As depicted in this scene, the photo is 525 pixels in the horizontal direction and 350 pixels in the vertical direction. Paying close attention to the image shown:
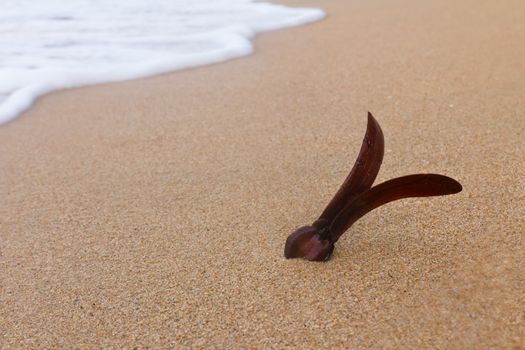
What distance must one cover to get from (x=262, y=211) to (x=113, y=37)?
209 cm

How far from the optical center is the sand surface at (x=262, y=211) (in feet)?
3.10

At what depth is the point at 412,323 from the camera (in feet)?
3.00

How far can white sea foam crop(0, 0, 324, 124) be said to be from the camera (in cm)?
237

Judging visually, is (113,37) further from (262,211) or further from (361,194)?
(361,194)

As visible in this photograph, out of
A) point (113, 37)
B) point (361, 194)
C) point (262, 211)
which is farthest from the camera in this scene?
point (113, 37)

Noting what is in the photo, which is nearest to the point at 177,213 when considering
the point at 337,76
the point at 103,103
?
the point at 103,103

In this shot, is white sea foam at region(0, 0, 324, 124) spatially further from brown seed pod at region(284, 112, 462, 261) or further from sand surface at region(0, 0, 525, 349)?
brown seed pod at region(284, 112, 462, 261)

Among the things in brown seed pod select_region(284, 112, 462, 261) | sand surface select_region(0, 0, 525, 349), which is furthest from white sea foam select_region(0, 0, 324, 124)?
brown seed pod select_region(284, 112, 462, 261)

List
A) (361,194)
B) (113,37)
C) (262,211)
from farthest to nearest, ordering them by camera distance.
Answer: (113,37), (262,211), (361,194)

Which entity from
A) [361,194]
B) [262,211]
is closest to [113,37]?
[262,211]

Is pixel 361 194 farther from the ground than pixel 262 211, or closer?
farther from the ground

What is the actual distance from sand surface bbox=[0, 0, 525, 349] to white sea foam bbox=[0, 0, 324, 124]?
168 millimetres

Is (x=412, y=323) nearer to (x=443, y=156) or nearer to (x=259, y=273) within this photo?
(x=259, y=273)

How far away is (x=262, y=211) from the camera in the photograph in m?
1.27
